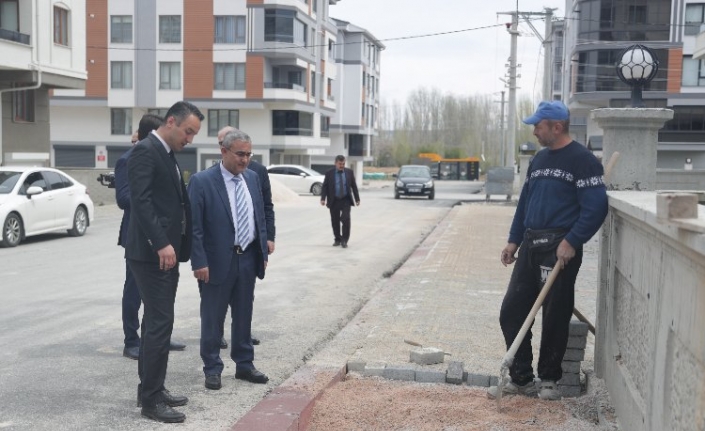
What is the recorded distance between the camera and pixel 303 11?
55625 millimetres

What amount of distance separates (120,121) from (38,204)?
3953 centimetres

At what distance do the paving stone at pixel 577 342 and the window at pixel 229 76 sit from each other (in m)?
49.0

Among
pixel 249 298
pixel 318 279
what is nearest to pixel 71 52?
pixel 318 279

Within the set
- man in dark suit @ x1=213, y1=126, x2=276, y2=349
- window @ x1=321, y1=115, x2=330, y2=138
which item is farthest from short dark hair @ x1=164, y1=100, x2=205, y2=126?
window @ x1=321, y1=115, x2=330, y2=138

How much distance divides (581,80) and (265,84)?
19694mm

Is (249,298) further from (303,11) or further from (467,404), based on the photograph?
(303,11)

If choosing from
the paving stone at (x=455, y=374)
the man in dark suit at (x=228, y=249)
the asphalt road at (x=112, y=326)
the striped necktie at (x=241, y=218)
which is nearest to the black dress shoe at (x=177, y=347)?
the asphalt road at (x=112, y=326)

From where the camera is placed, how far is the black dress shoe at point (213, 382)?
242 inches

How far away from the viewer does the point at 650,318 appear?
171 inches

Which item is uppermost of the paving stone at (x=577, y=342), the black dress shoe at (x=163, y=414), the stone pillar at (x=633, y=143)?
the stone pillar at (x=633, y=143)

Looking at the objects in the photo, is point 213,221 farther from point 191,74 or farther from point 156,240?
point 191,74

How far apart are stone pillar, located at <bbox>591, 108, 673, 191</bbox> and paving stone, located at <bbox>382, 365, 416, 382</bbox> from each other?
219 cm

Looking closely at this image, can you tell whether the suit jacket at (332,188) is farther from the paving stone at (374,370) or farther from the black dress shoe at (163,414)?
the black dress shoe at (163,414)

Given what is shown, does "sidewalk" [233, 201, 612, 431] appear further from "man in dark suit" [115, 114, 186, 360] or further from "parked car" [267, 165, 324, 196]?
"parked car" [267, 165, 324, 196]
